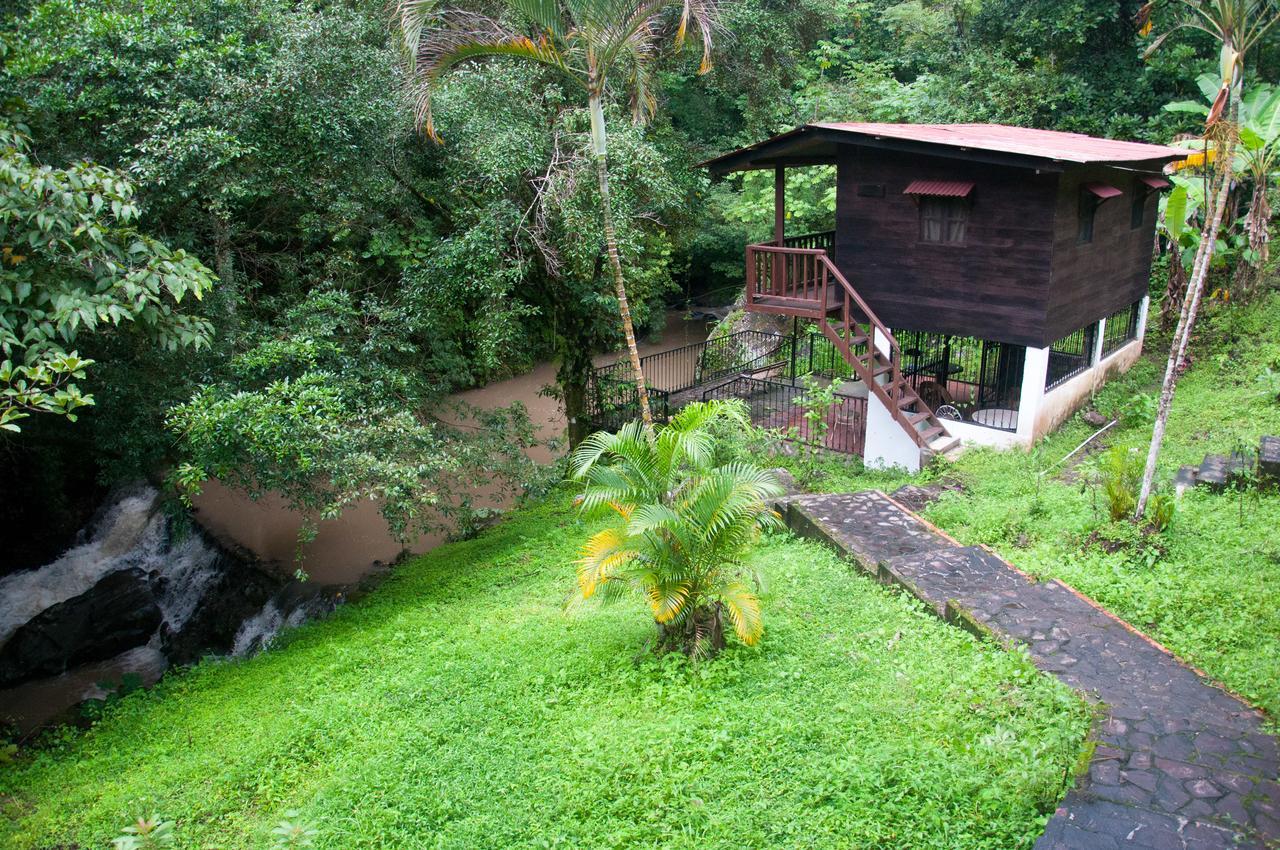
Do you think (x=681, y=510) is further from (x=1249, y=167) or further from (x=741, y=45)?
(x=741, y=45)

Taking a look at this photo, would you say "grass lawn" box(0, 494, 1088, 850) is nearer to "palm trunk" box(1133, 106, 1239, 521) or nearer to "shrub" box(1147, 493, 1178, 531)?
"shrub" box(1147, 493, 1178, 531)

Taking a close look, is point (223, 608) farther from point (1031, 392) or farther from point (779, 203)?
point (1031, 392)

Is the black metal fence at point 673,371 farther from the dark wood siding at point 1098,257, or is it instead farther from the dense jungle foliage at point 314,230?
the dark wood siding at point 1098,257

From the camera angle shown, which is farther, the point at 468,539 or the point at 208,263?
the point at 468,539

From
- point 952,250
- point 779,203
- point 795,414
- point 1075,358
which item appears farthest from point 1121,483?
point 779,203

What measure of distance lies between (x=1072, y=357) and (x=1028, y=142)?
4066 mm

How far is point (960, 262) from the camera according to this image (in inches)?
510

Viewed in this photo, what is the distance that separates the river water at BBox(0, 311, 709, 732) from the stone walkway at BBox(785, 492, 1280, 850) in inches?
309

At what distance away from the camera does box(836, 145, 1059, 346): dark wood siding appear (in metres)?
12.3

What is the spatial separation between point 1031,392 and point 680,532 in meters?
7.68

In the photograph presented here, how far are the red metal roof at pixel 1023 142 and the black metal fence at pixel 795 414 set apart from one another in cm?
403

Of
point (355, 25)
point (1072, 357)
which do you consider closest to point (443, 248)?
point (355, 25)

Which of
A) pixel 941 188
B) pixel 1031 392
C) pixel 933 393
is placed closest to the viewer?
pixel 941 188

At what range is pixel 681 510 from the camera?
753cm
